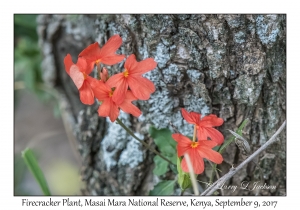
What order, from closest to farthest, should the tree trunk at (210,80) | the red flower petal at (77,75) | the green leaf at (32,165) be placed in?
the red flower petal at (77,75), the tree trunk at (210,80), the green leaf at (32,165)

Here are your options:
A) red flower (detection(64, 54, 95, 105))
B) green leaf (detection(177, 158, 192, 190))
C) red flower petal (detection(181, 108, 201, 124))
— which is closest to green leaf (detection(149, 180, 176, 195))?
green leaf (detection(177, 158, 192, 190))

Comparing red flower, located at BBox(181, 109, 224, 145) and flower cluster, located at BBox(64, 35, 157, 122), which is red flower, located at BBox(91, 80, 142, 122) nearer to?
flower cluster, located at BBox(64, 35, 157, 122)

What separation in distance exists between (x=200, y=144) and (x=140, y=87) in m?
0.20

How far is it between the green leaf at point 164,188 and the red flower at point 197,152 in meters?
0.26

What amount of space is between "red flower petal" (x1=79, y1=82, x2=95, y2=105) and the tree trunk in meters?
0.24

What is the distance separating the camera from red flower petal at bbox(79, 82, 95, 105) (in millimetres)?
834

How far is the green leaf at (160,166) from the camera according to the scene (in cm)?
109

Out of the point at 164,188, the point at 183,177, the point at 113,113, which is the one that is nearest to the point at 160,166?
the point at 164,188

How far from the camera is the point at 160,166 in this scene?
109 centimetres

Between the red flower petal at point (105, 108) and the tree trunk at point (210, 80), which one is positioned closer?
the red flower petal at point (105, 108)

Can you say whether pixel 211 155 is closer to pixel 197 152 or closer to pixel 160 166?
pixel 197 152

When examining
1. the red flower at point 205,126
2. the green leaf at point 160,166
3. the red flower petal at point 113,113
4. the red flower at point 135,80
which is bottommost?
the green leaf at point 160,166

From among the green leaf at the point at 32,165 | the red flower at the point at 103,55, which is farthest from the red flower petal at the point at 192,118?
the green leaf at the point at 32,165

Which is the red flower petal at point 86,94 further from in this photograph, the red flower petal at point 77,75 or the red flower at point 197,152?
the red flower at point 197,152
